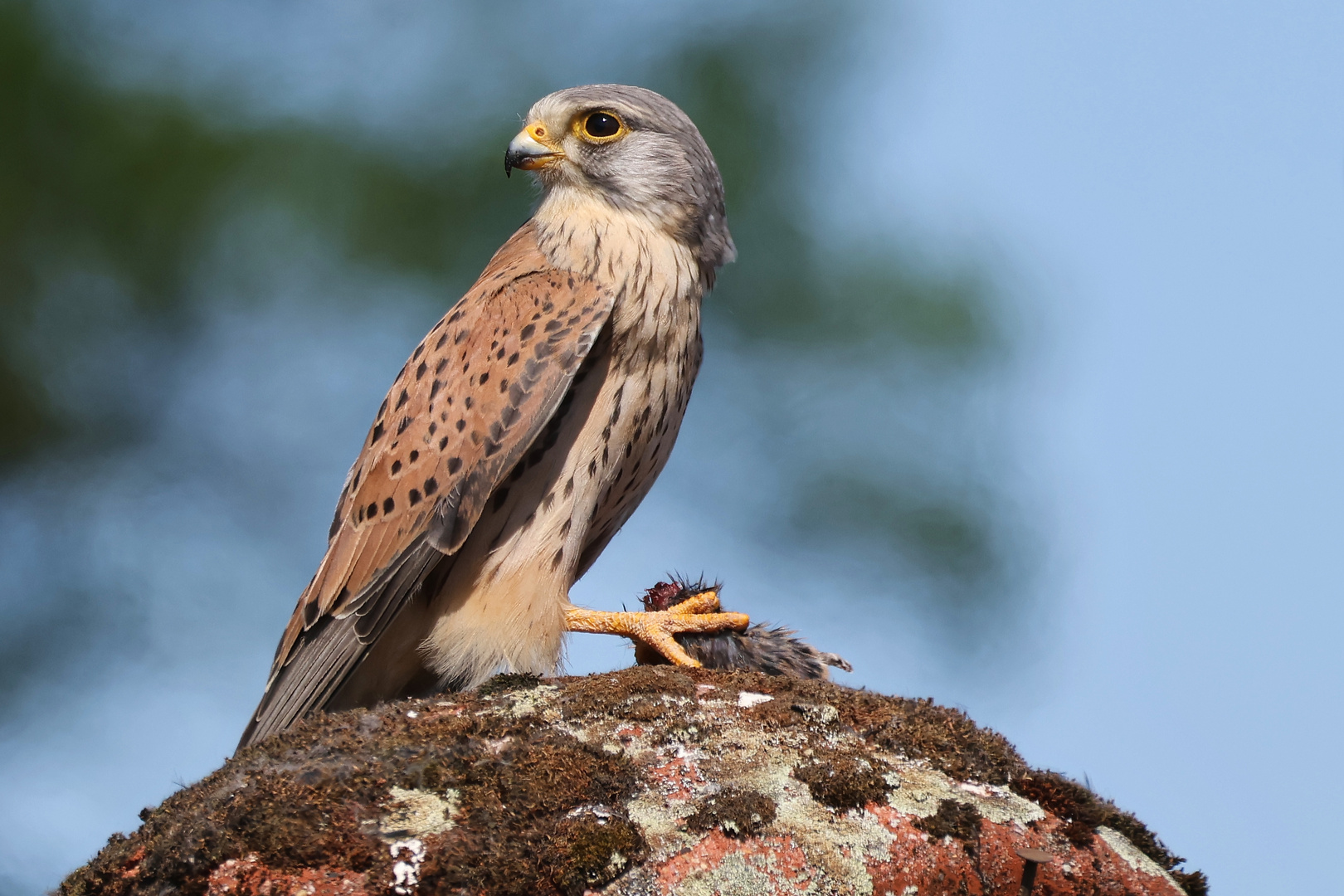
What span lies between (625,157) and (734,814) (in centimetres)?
211

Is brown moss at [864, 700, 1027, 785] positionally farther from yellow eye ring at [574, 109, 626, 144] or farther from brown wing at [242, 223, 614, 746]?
yellow eye ring at [574, 109, 626, 144]

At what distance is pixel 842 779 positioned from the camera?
1886 millimetres

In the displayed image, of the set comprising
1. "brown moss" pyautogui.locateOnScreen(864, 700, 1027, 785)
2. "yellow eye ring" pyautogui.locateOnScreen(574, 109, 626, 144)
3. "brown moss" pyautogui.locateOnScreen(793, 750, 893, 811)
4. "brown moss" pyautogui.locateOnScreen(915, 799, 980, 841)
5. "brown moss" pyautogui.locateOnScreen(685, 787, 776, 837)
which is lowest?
"brown moss" pyautogui.locateOnScreen(685, 787, 776, 837)

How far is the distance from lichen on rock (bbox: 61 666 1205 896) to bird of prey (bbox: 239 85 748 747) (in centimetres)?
70

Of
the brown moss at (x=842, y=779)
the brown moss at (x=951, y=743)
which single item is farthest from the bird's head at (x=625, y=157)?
the brown moss at (x=842, y=779)

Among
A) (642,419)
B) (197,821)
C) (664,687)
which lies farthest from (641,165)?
(197,821)

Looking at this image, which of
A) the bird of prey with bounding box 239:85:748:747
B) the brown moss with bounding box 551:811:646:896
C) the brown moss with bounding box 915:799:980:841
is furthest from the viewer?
the bird of prey with bounding box 239:85:748:747

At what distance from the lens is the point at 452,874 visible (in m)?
1.70

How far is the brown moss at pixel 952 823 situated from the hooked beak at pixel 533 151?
86.7 inches

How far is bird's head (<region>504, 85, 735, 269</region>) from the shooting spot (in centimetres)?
332

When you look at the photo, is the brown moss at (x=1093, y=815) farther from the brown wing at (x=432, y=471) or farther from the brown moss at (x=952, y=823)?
the brown wing at (x=432, y=471)

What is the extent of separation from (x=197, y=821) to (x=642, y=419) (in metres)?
1.53

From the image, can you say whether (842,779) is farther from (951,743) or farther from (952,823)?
(951,743)

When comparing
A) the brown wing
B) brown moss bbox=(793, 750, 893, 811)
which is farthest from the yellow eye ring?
brown moss bbox=(793, 750, 893, 811)
